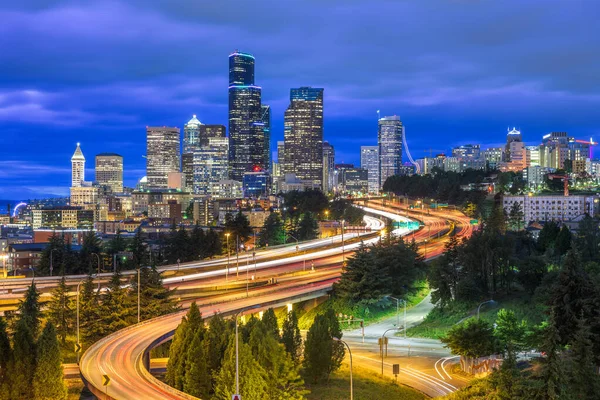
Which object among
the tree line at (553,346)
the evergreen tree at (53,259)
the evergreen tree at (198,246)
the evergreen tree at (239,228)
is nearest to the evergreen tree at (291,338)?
the tree line at (553,346)

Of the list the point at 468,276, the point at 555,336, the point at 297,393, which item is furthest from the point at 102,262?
the point at 555,336

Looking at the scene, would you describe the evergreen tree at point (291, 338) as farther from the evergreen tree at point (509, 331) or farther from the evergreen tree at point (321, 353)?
the evergreen tree at point (509, 331)

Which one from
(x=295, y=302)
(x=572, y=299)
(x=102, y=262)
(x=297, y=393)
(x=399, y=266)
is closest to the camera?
(x=297, y=393)

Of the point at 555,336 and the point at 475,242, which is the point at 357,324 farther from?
the point at 555,336

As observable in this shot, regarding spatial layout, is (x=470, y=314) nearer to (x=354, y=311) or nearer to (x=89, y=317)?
(x=354, y=311)

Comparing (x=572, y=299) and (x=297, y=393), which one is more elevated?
(x=572, y=299)

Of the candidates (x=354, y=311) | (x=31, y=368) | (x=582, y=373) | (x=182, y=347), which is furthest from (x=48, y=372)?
(x=354, y=311)

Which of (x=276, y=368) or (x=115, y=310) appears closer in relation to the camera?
(x=276, y=368)
